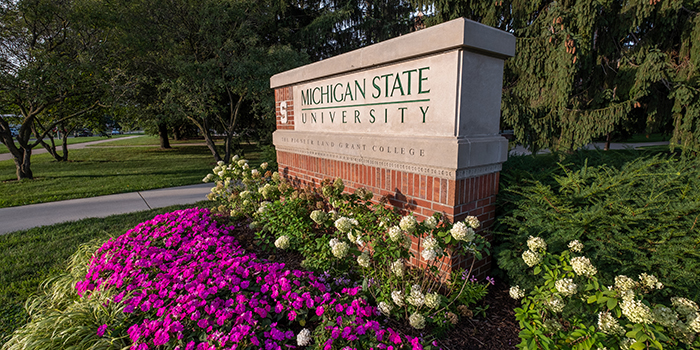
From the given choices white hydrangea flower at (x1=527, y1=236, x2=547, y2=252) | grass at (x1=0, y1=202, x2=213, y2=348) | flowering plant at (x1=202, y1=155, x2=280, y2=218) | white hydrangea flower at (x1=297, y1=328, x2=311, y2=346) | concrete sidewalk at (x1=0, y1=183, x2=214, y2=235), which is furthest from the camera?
concrete sidewalk at (x1=0, y1=183, x2=214, y2=235)

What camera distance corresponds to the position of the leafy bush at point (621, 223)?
214 cm

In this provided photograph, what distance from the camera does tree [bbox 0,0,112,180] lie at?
832 cm

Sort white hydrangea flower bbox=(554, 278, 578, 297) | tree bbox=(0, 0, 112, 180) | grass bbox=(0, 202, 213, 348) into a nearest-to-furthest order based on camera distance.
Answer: white hydrangea flower bbox=(554, 278, 578, 297)
grass bbox=(0, 202, 213, 348)
tree bbox=(0, 0, 112, 180)

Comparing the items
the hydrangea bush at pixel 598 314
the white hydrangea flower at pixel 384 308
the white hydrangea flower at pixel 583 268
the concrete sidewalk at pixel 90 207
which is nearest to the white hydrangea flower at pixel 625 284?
the hydrangea bush at pixel 598 314

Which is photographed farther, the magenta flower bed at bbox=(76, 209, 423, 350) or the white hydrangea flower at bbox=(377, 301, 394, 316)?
the white hydrangea flower at bbox=(377, 301, 394, 316)

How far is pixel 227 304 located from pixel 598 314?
7.73 feet

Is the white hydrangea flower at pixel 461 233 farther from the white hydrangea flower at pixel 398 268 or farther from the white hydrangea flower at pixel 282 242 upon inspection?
the white hydrangea flower at pixel 282 242

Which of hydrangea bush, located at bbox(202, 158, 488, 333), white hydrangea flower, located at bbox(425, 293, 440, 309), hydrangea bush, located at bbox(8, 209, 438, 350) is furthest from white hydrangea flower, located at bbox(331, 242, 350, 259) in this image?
white hydrangea flower, located at bbox(425, 293, 440, 309)

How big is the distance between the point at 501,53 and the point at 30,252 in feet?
19.9

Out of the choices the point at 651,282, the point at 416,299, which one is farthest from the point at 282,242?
the point at 651,282

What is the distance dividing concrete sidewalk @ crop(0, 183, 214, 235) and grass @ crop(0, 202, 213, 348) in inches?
17.4

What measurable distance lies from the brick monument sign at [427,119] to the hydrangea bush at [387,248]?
27 cm

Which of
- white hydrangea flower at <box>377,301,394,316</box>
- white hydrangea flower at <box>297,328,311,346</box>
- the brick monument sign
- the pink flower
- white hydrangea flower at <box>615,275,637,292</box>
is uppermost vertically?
the brick monument sign

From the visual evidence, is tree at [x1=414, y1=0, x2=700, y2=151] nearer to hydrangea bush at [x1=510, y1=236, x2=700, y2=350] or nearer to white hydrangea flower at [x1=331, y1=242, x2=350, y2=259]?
hydrangea bush at [x1=510, y1=236, x2=700, y2=350]
